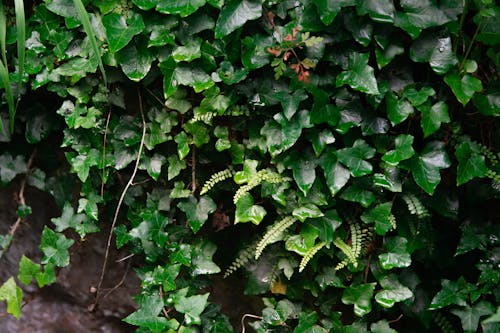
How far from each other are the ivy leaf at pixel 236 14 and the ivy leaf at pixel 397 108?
44cm

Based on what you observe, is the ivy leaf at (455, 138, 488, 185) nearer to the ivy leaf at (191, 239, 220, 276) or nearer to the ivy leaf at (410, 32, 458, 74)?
the ivy leaf at (410, 32, 458, 74)

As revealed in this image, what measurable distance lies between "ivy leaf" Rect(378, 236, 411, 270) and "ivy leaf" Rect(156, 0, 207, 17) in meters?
0.90

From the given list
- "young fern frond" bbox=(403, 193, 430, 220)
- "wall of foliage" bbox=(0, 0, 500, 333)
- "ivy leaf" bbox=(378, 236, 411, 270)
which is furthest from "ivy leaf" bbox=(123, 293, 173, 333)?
"young fern frond" bbox=(403, 193, 430, 220)

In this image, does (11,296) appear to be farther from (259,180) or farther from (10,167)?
(259,180)

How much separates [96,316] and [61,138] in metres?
0.72

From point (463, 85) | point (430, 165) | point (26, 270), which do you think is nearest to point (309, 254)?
point (430, 165)

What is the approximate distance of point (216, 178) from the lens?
1.59 m

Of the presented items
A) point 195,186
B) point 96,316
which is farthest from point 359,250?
point 96,316

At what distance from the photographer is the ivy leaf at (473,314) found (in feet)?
4.75

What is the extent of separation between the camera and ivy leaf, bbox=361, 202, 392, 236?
1449 millimetres

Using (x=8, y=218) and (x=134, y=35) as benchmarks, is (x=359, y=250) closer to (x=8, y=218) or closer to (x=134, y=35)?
(x=134, y=35)

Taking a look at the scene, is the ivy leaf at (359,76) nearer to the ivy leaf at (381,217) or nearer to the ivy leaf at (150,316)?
the ivy leaf at (381,217)

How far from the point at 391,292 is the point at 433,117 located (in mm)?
542

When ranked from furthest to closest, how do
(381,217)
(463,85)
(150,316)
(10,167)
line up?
1. (10,167)
2. (150,316)
3. (381,217)
4. (463,85)
